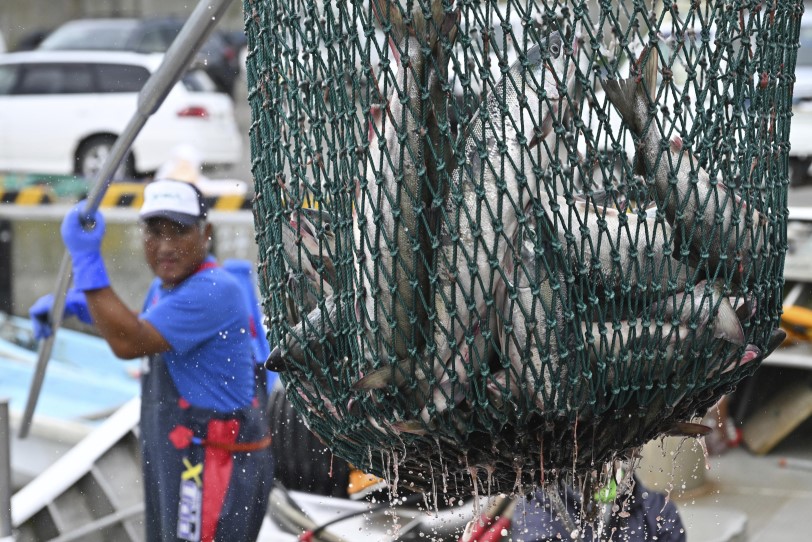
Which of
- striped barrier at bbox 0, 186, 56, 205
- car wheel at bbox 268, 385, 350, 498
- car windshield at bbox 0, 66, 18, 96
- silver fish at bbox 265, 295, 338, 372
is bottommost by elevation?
car wheel at bbox 268, 385, 350, 498

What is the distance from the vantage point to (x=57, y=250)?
1428 centimetres

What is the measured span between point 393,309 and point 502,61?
489mm

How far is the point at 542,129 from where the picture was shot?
200cm

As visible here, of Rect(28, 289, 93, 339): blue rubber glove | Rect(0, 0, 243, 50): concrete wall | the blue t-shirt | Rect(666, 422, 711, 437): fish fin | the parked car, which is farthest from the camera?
Rect(0, 0, 243, 50): concrete wall

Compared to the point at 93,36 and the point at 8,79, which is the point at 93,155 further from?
the point at 93,36

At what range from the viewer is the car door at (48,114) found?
14.1 meters

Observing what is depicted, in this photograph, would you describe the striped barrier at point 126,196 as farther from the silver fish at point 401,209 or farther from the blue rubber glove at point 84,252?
the silver fish at point 401,209

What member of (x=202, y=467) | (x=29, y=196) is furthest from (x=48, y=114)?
(x=202, y=467)

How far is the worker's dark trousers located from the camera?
4.58m

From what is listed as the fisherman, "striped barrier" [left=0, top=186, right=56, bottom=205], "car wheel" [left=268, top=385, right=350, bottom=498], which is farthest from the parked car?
the fisherman

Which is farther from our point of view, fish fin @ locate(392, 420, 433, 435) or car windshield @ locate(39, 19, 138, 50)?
car windshield @ locate(39, 19, 138, 50)

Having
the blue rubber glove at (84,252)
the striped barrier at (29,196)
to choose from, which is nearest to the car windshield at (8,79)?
the striped barrier at (29,196)

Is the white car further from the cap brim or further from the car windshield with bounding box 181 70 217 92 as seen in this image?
the cap brim

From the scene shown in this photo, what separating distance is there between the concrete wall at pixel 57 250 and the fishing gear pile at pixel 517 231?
7660mm
